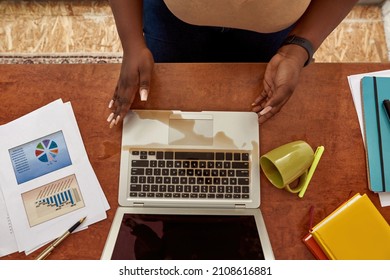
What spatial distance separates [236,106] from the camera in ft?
2.68

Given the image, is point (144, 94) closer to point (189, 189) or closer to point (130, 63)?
point (130, 63)

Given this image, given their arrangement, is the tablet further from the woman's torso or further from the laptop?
the woman's torso

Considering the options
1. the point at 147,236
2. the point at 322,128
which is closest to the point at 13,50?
the point at 147,236

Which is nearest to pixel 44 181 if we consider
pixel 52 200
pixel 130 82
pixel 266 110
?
pixel 52 200

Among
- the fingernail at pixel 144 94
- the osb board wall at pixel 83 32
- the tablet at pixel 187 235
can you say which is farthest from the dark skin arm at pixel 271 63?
the osb board wall at pixel 83 32

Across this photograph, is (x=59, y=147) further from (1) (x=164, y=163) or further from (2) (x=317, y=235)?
(2) (x=317, y=235)

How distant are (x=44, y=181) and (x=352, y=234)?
2.28 feet

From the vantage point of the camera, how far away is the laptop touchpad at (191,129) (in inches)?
30.9

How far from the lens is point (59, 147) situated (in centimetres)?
80

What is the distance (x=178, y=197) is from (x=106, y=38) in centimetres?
112

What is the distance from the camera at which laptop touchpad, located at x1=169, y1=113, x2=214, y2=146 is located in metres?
0.79

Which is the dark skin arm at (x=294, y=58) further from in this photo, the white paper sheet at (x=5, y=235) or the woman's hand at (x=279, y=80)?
the white paper sheet at (x=5, y=235)

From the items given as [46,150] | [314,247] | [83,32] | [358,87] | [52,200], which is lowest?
[314,247]
